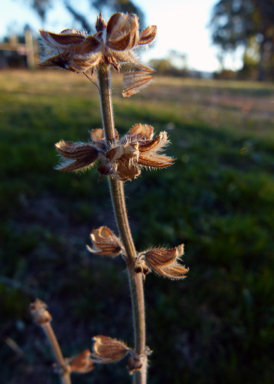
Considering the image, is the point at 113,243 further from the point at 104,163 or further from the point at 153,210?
the point at 153,210

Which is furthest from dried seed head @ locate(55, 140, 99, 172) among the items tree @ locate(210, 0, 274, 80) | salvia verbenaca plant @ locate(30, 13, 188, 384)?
tree @ locate(210, 0, 274, 80)

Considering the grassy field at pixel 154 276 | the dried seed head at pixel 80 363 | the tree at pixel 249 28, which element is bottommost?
the grassy field at pixel 154 276

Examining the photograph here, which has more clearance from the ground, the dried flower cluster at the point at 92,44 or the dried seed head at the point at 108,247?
the dried flower cluster at the point at 92,44

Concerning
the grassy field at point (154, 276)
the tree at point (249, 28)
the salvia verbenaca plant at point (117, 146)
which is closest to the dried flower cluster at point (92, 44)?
the salvia verbenaca plant at point (117, 146)

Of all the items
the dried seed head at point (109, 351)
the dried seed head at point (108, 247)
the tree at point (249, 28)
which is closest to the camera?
the dried seed head at point (108, 247)

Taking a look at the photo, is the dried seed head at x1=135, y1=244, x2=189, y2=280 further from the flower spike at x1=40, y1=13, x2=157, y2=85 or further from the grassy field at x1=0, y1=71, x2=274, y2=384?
the grassy field at x1=0, y1=71, x2=274, y2=384

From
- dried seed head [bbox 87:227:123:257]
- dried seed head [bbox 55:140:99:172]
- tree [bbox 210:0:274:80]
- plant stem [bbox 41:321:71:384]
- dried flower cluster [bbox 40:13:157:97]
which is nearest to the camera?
dried flower cluster [bbox 40:13:157:97]

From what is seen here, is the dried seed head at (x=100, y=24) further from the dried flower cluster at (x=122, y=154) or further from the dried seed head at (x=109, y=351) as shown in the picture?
the dried seed head at (x=109, y=351)

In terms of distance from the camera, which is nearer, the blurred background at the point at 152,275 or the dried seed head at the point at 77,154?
the dried seed head at the point at 77,154
